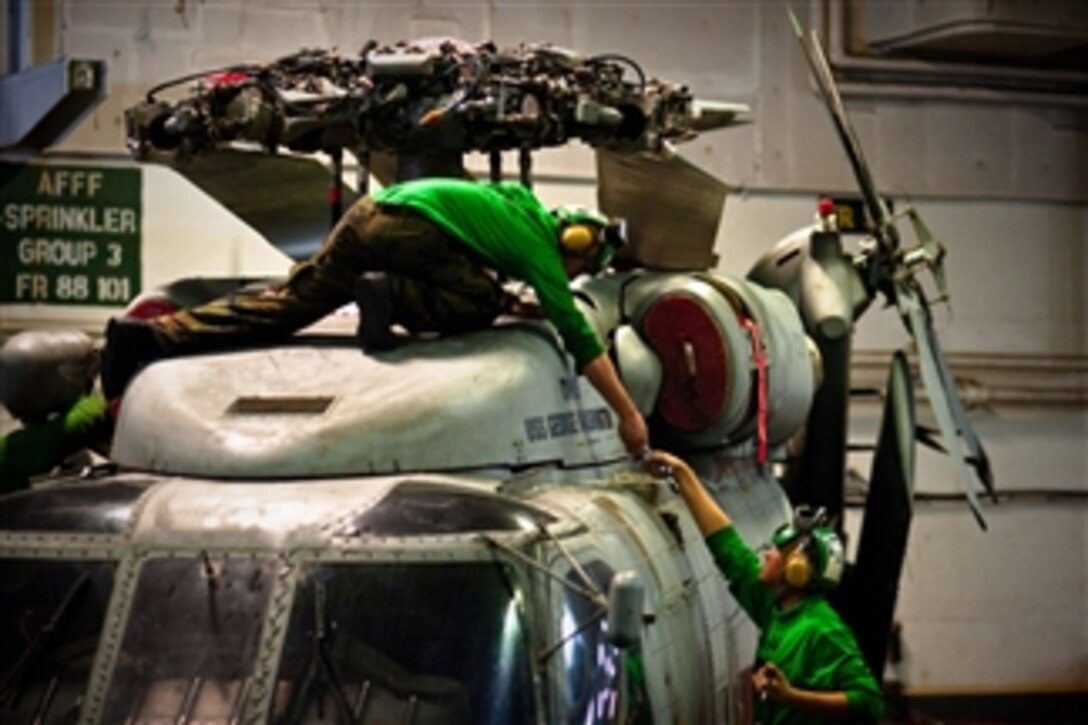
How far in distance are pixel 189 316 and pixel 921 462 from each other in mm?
6487

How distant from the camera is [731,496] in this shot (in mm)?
7297

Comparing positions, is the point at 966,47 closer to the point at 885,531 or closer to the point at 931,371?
the point at 931,371

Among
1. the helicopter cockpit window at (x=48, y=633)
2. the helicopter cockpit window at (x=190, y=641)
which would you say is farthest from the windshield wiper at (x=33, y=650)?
the helicopter cockpit window at (x=190, y=641)

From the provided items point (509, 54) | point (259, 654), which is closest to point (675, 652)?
point (259, 654)

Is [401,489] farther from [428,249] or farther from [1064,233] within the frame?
[1064,233]

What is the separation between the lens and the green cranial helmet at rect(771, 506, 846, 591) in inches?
237

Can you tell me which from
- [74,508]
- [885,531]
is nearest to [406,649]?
[74,508]

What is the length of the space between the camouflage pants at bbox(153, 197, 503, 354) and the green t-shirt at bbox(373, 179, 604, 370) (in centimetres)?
5

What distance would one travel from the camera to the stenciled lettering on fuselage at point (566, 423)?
5.87 m

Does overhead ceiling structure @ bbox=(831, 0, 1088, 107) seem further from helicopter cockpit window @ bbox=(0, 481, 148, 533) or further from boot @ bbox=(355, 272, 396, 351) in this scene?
helicopter cockpit window @ bbox=(0, 481, 148, 533)

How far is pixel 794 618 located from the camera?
6043 millimetres

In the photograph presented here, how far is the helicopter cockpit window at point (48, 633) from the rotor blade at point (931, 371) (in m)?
3.80

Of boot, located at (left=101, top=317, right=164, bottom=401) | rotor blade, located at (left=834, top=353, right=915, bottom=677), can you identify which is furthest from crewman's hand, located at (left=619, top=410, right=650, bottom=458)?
rotor blade, located at (left=834, top=353, right=915, bottom=677)

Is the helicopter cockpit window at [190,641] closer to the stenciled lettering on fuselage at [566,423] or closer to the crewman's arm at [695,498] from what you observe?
the stenciled lettering on fuselage at [566,423]
